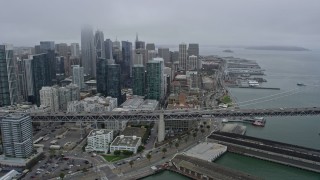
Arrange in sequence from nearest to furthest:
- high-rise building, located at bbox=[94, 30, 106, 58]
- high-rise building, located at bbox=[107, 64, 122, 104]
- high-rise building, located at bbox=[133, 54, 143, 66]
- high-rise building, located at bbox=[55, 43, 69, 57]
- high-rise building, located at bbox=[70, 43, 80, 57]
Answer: high-rise building, located at bbox=[107, 64, 122, 104] → high-rise building, located at bbox=[133, 54, 143, 66] → high-rise building, located at bbox=[94, 30, 106, 58] → high-rise building, located at bbox=[55, 43, 69, 57] → high-rise building, located at bbox=[70, 43, 80, 57]

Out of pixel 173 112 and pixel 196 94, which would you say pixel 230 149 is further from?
pixel 196 94

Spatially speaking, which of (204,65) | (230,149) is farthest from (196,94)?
(204,65)

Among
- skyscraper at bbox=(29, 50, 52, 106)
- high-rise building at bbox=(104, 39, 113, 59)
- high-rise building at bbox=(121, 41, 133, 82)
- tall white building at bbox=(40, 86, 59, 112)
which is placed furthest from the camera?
high-rise building at bbox=(104, 39, 113, 59)

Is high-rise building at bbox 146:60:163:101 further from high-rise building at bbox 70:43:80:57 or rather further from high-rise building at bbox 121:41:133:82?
high-rise building at bbox 70:43:80:57

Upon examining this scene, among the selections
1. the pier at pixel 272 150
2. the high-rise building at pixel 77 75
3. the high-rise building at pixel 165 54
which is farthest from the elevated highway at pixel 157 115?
the high-rise building at pixel 165 54

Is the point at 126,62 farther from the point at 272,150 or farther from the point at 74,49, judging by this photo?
the point at 272,150

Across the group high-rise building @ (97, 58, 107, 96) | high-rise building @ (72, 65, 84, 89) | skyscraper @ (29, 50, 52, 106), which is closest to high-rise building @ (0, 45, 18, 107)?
skyscraper @ (29, 50, 52, 106)

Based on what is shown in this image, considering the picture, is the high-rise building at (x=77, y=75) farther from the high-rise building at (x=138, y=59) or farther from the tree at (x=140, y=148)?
the tree at (x=140, y=148)

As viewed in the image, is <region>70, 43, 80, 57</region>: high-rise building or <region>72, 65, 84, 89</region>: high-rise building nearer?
<region>72, 65, 84, 89</region>: high-rise building

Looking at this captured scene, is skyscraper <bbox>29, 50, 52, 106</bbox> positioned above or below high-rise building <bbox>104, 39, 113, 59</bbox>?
below
